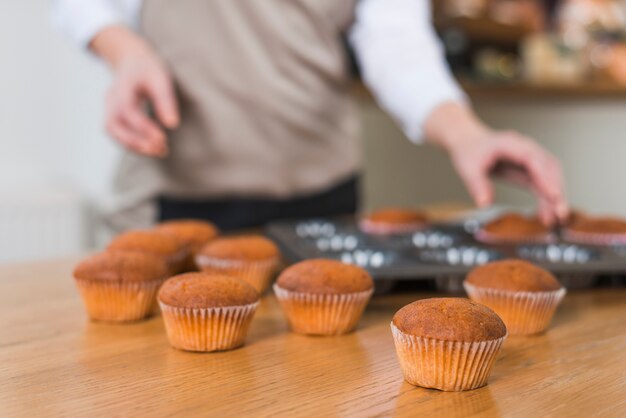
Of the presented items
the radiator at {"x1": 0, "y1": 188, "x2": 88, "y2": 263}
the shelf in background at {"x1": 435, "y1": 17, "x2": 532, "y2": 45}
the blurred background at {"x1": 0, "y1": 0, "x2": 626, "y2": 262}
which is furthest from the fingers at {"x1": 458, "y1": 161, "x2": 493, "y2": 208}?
the shelf in background at {"x1": 435, "y1": 17, "x2": 532, "y2": 45}

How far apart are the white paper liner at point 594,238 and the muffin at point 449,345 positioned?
24.5 inches

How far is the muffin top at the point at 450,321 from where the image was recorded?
0.70 meters

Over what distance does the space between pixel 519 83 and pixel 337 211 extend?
6.08 feet

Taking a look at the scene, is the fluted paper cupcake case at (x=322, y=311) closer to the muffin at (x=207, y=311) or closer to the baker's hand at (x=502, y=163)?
the muffin at (x=207, y=311)

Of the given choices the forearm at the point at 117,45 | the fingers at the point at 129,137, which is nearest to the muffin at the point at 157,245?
the fingers at the point at 129,137

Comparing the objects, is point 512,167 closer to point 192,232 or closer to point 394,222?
point 394,222

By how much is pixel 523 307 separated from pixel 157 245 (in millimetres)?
510

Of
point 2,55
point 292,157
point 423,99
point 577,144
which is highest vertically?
point 2,55

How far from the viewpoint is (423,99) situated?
154cm

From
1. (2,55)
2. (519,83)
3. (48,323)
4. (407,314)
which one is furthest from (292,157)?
(519,83)

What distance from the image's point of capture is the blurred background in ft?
8.75

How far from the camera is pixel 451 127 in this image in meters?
1.43

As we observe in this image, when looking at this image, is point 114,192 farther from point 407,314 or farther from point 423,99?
point 407,314

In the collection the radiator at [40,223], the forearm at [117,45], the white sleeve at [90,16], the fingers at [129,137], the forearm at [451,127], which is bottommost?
the radiator at [40,223]
